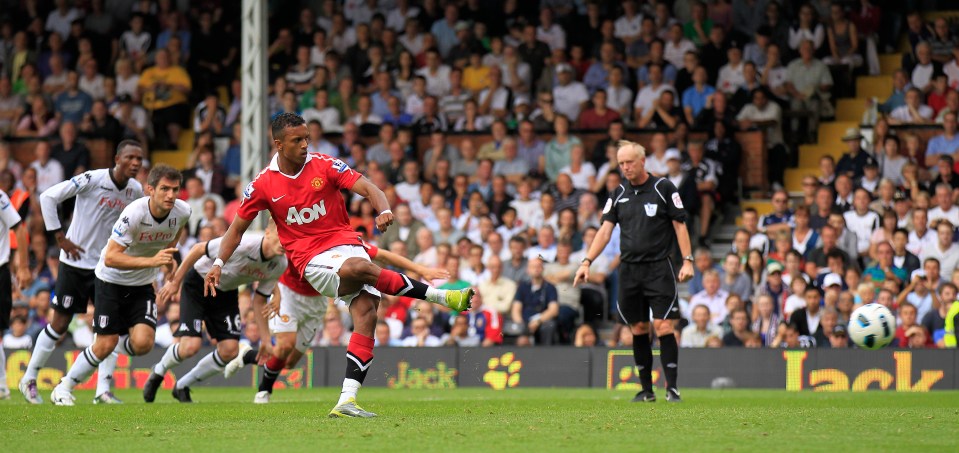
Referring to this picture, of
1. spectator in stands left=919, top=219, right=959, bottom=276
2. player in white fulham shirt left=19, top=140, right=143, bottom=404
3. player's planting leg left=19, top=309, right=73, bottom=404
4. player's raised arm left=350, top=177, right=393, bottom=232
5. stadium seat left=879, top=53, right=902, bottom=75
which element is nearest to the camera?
player's raised arm left=350, top=177, right=393, bottom=232

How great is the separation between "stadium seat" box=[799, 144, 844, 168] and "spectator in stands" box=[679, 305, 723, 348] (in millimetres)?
4725

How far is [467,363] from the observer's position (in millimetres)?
18266

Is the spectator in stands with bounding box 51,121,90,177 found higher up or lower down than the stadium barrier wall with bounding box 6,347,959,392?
higher up

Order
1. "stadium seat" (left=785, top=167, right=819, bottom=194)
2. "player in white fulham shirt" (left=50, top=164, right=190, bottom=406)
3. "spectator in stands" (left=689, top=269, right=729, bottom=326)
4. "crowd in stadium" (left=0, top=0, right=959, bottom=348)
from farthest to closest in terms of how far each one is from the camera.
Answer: "stadium seat" (left=785, top=167, right=819, bottom=194) < "crowd in stadium" (left=0, top=0, right=959, bottom=348) < "spectator in stands" (left=689, top=269, right=729, bottom=326) < "player in white fulham shirt" (left=50, top=164, right=190, bottom=406)

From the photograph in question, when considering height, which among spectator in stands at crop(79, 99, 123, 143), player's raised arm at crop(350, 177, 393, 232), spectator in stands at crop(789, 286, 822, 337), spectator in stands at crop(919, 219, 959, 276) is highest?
spectator in stands at crop(79, 99, 123, 143)

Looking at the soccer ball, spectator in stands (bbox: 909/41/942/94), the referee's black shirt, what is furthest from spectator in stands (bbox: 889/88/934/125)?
the referee's black shirt

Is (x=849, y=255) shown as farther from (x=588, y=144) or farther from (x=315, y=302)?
(x=315, y=302)

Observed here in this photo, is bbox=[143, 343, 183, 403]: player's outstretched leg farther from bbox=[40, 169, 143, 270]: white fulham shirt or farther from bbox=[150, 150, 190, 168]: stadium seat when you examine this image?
bbox=[150, 150, 190, 168]: stadium seat

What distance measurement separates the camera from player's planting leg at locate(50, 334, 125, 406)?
12.7 metres

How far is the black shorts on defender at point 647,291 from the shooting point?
40.5 feet

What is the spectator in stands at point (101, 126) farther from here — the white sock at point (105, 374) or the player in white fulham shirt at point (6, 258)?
the white sock at point (105, 374)

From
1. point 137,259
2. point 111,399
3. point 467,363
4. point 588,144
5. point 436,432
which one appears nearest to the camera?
point 436,432

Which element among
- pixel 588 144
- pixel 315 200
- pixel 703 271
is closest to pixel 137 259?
pixel 315 200

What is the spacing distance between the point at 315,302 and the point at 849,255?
899cm
